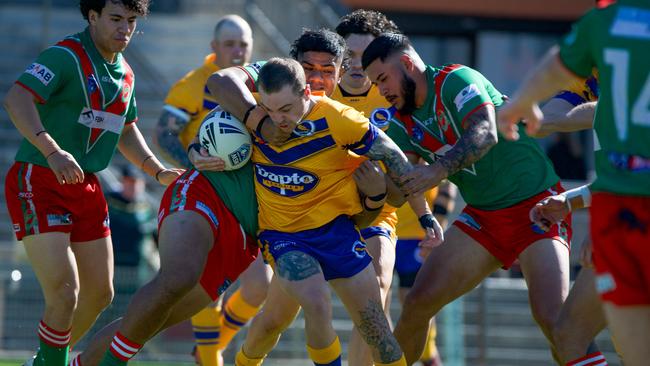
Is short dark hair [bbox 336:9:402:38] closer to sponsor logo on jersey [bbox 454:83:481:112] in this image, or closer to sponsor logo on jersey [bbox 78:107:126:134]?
sponsor logo on jersey [bbox 454:83:481:112]

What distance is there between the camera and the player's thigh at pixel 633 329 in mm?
4250

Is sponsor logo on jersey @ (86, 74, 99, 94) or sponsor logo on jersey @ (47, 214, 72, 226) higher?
sponsor logo on jersey @ (86, 74, 99, 94)

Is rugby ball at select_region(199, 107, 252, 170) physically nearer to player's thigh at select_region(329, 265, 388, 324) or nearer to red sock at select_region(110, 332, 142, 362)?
player's thigh at select_region(329, 265, 388, 324)

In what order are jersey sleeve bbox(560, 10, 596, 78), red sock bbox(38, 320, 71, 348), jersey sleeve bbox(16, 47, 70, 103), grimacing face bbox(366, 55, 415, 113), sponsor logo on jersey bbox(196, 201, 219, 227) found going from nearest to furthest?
1. jersey sleeve bbox(560, 10, 596, 78)
2. sponsor logo on jersey bbox(196, 201, 219, 227)
3. grimacing face bbox(366, 55, 415, 113)
4. jersey sleeve bbox(16, 47, 70, 103)
5. red sock bbox(38, 320, 71, 348)

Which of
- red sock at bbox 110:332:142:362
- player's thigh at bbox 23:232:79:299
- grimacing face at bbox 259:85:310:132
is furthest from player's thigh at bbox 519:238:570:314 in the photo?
player's thigh at bbox 23:232:79:299

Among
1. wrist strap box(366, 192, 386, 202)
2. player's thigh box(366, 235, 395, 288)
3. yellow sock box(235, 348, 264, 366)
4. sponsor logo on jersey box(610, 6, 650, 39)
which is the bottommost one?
yellow sock box(235, 348, 264, 366)

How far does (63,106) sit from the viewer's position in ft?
21.1

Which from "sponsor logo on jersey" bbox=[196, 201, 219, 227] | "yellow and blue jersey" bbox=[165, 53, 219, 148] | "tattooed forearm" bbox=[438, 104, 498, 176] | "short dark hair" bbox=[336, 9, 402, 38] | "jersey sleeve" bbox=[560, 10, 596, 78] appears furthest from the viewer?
"yellow and blue jersey" bbox=[165, 53, 219, 148]

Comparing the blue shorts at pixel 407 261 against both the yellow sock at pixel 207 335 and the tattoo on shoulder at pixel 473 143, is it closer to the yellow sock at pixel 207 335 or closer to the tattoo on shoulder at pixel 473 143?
the yellow sock at pixel 207 335

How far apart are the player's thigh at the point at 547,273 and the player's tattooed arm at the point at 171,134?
3.22 meters

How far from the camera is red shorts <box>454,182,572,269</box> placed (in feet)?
20.1

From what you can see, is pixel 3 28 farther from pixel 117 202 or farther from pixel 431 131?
pixel 431 131

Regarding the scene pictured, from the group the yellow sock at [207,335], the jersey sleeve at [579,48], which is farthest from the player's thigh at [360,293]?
the yellow sock at [207,335]

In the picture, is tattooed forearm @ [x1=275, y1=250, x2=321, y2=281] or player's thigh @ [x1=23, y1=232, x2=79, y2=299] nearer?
tattooed forearm @ [x1=275, y1=250, x2=321, y2=281]
